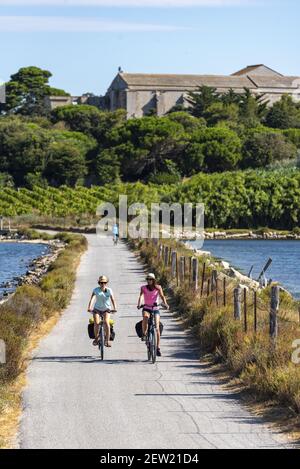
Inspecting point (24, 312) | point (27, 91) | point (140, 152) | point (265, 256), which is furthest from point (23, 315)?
point (27, 91)

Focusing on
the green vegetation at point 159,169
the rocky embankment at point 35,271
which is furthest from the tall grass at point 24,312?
the green vegetation at point 159,169

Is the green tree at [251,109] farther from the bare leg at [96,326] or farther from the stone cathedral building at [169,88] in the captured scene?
the bare leg at [96,326]

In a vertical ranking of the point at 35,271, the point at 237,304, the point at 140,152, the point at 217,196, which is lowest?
the point at 35,271

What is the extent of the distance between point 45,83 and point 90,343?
489 ft

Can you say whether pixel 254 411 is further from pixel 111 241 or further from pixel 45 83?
pixel 45 83

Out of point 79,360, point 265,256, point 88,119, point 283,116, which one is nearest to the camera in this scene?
point 79,360

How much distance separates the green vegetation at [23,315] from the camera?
14.9 m

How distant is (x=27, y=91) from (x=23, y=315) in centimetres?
14398

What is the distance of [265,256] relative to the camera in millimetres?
67125

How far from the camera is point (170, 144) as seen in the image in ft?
361

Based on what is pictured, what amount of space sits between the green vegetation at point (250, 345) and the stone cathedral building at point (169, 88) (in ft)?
402

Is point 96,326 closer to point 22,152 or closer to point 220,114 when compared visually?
point 22,152

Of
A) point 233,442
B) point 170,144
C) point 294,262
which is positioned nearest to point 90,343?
point 233,442

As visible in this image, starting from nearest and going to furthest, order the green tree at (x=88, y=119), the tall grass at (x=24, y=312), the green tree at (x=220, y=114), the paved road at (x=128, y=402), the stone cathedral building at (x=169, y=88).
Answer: the paved road at (x=128, y=402) < the tall grass at (x=24, y=312) < the green tree at (x=88, y=119) < the green tree at (x=220, y=114) < the stone cathedral building at (x=169, y=88)
